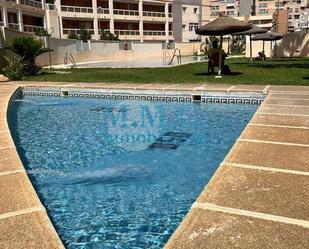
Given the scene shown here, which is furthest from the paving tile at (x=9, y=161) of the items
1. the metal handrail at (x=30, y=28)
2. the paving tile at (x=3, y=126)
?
the metal handrail at (x=30, y=28)

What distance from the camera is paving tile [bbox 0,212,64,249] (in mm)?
2904

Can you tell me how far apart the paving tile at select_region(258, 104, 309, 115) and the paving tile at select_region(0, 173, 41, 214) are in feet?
18.6

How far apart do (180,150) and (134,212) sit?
9.43 ft

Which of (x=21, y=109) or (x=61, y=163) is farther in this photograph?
(x=21, y=109)

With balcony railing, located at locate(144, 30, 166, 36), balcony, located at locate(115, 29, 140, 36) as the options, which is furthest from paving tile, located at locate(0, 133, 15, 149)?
balcony railing, located at locate(144, 30, 166, 36)

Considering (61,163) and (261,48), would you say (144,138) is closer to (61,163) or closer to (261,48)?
(61,163)

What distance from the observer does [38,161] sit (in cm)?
673

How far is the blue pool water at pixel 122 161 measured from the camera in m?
4.21

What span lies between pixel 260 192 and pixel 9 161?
343cm

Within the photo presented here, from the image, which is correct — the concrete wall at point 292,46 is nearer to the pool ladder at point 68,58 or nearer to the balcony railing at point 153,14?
the pool ladder at point 68,58

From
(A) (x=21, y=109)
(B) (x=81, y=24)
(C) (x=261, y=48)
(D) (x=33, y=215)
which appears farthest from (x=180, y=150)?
(B) (x=81, y=24)

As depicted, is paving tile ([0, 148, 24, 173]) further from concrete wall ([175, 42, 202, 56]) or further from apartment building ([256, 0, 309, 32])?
apartment building ([256, 0, 309, 32])

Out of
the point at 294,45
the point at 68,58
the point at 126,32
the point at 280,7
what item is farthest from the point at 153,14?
the point at 280,7

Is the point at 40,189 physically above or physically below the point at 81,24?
below
